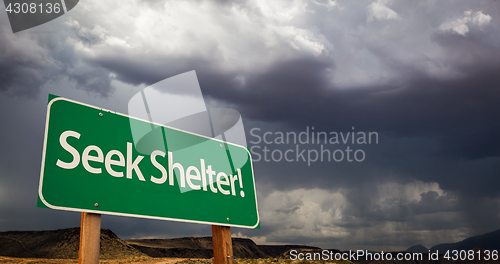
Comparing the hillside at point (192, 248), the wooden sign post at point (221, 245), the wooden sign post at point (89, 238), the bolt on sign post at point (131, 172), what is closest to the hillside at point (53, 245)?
the hillside at point (192, 248)

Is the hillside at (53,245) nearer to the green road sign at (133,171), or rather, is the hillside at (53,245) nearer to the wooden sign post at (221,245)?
the wooden sign post at (221,245)

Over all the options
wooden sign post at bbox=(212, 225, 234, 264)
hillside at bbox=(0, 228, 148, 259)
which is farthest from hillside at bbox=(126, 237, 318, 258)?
wooden sign post at bbox=(212, 225, 234, 264)

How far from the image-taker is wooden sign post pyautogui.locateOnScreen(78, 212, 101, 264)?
103 inches

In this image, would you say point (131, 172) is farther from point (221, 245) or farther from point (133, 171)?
point (221, 245)

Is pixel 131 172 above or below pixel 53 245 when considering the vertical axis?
above

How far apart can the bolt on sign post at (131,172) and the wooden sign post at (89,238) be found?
2 cm

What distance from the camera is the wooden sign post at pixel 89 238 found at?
2.63 meters

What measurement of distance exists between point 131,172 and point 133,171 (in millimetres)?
23

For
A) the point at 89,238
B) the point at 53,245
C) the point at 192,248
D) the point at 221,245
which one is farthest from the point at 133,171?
the point at 192,248

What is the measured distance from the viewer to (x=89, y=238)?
105 inches

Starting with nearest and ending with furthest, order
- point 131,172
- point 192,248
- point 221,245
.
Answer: point 131,172
point 221,245
point 192,248

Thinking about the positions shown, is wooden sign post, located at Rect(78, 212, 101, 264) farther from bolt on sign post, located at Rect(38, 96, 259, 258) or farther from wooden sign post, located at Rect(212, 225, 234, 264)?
wooden sign post, located at Rect(212, 225, 234, 264)

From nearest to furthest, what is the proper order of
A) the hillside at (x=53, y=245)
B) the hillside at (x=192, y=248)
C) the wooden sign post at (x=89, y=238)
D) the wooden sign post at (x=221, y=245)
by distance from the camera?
the wooden sign post at (x=89, y=238), the wooden sign post at (x=221, y=245), the hillside at (x=53, y=245), the hillside at (x=192, y=248)

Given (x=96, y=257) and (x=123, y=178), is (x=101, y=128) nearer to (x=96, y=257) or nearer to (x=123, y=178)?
(x=123, y=178)
